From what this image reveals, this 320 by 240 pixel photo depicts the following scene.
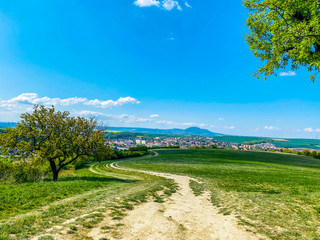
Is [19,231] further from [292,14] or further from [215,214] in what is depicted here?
[292,14]

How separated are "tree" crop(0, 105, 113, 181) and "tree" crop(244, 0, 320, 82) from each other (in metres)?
27.6

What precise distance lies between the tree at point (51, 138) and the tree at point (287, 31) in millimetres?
27599

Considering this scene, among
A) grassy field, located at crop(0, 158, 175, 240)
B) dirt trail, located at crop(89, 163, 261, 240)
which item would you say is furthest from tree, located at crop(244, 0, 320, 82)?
grassy field, located at crop(0, 158, 175, 240)

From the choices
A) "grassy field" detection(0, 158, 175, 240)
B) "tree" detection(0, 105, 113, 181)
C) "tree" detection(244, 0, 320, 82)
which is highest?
"tree" detection(244, 0, 320, 82)

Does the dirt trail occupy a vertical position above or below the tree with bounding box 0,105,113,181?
below

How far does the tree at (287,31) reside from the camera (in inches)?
A: 456

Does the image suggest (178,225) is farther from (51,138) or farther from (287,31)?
(51,138)

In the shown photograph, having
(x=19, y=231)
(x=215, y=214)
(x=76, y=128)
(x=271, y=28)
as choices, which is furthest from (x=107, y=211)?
(x=76, y=128)

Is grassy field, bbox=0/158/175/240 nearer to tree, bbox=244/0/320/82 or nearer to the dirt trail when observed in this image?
the dirt trail

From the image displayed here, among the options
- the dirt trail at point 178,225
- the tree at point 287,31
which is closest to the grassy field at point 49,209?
the dirt trail at point 178,225

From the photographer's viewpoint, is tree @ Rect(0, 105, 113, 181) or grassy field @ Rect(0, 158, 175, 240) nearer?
grassy field @ Rect(0, 158, 175, 240)

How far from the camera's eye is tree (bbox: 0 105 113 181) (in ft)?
91.7

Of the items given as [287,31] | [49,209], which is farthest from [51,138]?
[287,31]

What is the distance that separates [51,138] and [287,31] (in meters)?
33.8
